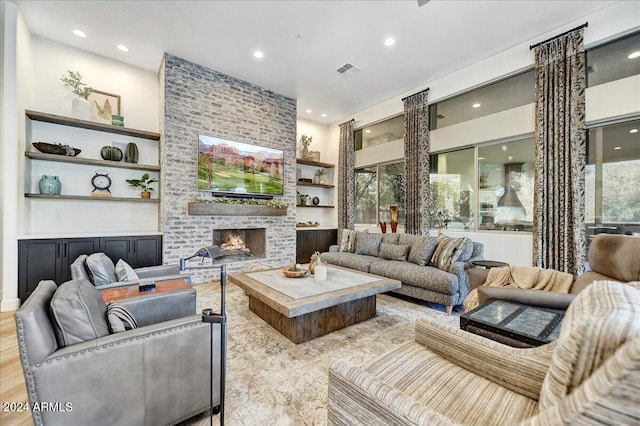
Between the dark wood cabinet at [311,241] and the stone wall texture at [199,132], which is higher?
the stone wall texture at [199,132]

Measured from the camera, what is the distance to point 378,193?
6.42 m

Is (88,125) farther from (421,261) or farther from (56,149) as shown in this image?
(421,261)

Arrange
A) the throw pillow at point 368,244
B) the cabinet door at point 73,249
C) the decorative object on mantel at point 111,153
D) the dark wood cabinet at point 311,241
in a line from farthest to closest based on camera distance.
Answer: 1. the dark wood cabinet at point 311,241
2. the throw pillow at point 368,244
3. the decorative object on mantel at point 111,153
4. the cabinet door at point 73,249

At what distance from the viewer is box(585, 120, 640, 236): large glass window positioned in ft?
10.4

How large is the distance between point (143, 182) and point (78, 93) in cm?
157

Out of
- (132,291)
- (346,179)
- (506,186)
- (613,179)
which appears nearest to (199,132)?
(132,291)

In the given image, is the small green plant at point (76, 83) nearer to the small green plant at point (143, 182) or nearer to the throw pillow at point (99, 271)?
the small green plant at point (143, 182)

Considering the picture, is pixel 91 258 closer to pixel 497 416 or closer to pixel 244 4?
pixel 497 416

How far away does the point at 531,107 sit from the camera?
383 cm

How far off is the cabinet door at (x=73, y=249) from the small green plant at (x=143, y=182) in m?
1.11

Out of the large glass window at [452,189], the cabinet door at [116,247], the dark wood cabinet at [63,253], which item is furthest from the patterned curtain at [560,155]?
the cabinet door at [116,247]

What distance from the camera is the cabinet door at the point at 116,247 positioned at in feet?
12.6

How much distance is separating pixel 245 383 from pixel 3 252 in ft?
12.2

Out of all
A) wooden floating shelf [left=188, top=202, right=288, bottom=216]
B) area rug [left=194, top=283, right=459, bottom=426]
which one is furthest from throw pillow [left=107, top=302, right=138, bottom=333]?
wooden floating shelf [left=188, top=202, right=288, bottom=216]
